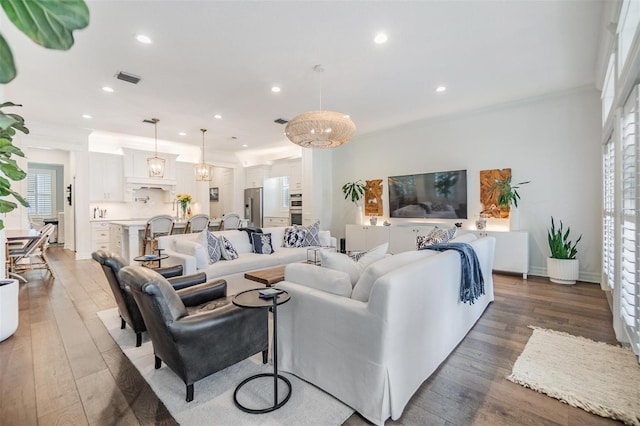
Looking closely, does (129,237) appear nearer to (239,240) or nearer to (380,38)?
(239,240)

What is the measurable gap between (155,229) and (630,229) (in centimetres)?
622

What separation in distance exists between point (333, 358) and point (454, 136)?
514 centimetres

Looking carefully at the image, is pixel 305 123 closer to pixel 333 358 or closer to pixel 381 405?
pixel 333 358

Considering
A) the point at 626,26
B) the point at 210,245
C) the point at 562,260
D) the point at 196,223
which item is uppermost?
the point at 626,26

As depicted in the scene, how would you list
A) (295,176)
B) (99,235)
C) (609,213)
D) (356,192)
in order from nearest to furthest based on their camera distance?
(609,213)
(99,235)
(356,192)
(295,176)

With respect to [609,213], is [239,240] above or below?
below

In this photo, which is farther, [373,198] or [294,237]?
[373,198]

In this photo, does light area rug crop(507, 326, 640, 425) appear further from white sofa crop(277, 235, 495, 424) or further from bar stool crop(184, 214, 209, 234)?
bar stool crop(184, 214, 209, 234)

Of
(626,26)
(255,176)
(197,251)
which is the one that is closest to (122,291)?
(197,251)

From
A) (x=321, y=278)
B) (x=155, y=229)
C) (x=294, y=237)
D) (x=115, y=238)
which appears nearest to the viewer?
(x=321, y=278)

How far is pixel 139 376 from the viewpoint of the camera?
2025mm

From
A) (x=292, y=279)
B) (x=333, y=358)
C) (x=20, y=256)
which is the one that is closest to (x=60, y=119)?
(x=20, y=256)

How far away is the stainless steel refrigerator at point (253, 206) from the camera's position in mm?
8672

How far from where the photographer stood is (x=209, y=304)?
2369 millimetres
